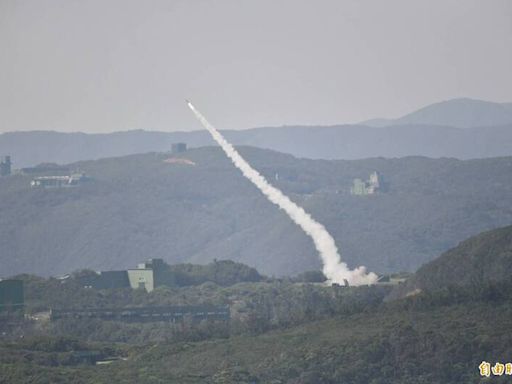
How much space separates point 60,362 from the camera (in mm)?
153625

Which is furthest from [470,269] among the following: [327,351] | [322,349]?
[327,351]

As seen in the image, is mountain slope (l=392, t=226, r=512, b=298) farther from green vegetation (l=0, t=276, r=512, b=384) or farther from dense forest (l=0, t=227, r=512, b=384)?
green vegetation (l=0, t=276, r=512, b=384)

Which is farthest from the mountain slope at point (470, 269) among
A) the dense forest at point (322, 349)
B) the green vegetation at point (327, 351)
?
the green vegetation at point (327, 351)

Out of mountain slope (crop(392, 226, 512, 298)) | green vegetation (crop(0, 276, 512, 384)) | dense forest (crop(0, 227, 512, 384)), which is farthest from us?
mountain slope (crop(392, 226, 512, 298))

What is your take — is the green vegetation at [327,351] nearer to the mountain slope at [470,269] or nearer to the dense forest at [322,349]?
the dense forest at [322,349]

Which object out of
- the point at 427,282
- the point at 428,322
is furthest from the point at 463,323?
the point at 427,282

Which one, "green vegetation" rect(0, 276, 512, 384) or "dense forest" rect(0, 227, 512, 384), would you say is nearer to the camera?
"green vegetation" rect(0, 276, 512, 384)

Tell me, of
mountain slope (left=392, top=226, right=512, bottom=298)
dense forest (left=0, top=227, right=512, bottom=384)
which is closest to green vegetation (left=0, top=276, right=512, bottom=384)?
dense forest (left=0, top=227, right=512, bottom=384)

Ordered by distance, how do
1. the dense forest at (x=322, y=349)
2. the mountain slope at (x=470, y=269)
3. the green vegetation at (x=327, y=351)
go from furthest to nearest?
the mountain slope at (x=470, y=269), the dense forest at (x=322, y=349), the green vegetation at (x=327, y=351)

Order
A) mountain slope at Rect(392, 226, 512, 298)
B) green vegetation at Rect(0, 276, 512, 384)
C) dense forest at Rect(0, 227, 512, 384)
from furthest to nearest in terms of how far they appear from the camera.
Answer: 1. mountain slope at Rect(392, 226, 512, 298)
2. dense forest at Rect(0, 227, 512, 384)
3. green vegetation at Rect(0, 276, 512, 384)

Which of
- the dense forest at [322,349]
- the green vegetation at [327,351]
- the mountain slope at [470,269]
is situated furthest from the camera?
the mountain slope at [470,269]

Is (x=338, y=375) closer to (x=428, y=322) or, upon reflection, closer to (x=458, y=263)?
(x=428, y=322)

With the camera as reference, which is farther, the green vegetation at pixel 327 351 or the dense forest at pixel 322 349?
the dense forest at pixel 322 349

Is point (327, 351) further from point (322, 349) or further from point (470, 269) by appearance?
point (470, 269)
